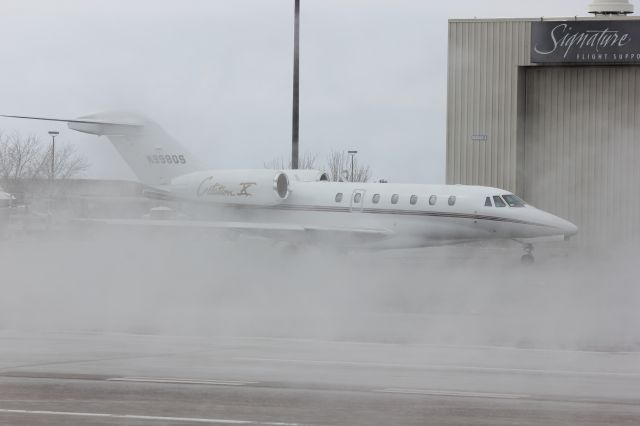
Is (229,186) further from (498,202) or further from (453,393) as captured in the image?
(453,393)

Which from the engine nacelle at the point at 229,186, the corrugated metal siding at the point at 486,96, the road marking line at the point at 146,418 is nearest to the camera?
the road marking line at the point at 146,418

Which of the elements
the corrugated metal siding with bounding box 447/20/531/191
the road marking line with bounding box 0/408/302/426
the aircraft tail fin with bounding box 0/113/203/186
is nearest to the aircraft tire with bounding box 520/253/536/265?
the corrugated metal siding with bounding box 447/20/531/191

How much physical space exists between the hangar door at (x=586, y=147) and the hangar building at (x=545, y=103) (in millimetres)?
43

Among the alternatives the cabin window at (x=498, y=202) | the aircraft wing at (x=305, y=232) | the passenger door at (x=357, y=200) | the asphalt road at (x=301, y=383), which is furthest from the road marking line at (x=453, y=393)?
the passenger door at (x=357, y=200)

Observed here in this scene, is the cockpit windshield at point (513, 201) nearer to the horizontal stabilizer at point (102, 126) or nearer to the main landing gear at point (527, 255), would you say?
the main landing gear at point (527, 255)

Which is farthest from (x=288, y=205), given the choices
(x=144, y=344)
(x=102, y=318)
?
(x=144, y=344)

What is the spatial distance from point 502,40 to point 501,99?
7.07 ft

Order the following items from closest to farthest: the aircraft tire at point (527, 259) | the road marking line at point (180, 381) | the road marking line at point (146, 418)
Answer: the road marking line at point (146, 418) → the road marking line at point (180, 381) → the aircraft tire at point (527, 259)

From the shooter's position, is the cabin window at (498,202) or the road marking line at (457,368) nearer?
the road marking line at (457,368)

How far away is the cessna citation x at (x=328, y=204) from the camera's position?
32562mm

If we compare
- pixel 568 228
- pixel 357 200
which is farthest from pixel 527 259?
pixel 357 200
